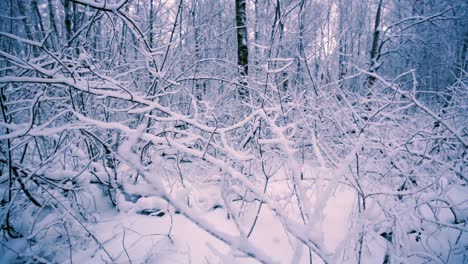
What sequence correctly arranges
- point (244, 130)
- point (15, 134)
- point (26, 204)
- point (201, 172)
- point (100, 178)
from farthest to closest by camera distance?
point (244, 130)
point (201, 172)
point (100, 178)
point (26, 204)
point (15, 134)

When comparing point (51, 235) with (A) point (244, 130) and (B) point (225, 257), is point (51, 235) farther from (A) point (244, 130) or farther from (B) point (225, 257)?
(A) point (244, 130)

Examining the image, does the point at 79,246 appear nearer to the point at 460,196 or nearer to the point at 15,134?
the point at 15,134

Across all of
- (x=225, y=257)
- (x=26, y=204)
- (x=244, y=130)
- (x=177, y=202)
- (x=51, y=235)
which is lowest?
(x=51, y=235)

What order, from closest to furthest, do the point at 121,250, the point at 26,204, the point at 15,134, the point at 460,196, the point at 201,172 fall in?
the point at 15,134, the point at 121,250, the point at 26,204, the point at 460,196, the point at 201,172

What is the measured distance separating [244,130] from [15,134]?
2.70 meters

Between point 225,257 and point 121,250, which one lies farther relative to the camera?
point 121,250

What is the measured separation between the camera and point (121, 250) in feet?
5.91

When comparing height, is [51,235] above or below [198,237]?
above

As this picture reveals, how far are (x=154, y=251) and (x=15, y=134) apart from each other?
4.05 ft

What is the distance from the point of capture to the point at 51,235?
188 cm

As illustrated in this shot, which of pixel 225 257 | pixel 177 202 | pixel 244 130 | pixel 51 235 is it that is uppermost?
pixel 177 202

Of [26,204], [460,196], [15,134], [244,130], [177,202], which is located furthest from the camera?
[244,130]

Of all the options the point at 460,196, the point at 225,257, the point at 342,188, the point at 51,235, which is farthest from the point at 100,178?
the point at 460,196

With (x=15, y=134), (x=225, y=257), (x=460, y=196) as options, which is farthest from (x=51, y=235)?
(x=460, y=196)
